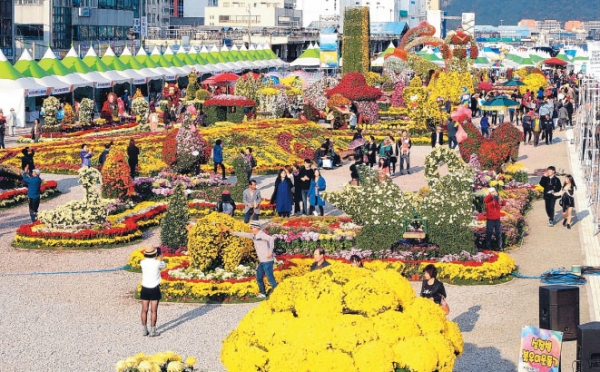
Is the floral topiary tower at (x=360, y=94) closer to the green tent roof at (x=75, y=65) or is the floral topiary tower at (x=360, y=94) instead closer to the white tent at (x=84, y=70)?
the white tent at (x=84, y=70)

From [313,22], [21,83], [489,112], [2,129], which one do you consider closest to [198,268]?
[2,129]

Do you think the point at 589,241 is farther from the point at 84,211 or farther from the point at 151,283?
the point at 151,283

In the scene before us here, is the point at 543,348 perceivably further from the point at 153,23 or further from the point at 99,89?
the point at 153,23

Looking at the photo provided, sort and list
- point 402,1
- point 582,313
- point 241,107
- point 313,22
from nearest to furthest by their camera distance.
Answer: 1. point 582,313
2. point 241,107
3. point 313,22
4. point 402,1

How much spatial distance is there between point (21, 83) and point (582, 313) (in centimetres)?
3343

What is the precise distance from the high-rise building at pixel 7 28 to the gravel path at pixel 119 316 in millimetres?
52847

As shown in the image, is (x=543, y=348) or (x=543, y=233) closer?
(x=543, y=348)

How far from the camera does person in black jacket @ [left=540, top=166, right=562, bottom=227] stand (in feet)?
80.2

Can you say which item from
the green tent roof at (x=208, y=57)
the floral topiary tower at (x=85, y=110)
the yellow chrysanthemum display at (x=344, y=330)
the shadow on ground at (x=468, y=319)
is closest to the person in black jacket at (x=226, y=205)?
the shadow on ground at (x=468, y=319)

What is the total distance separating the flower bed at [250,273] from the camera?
17.4 m

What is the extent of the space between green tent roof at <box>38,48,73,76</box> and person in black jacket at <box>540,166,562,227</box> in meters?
29.6

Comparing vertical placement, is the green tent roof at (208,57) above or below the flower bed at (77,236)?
above

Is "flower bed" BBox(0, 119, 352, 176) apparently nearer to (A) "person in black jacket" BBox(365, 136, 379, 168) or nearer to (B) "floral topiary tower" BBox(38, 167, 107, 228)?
(A) "person in black jacket" BBox(365, 136, 379, 168)

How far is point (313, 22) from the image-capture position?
555 feet
